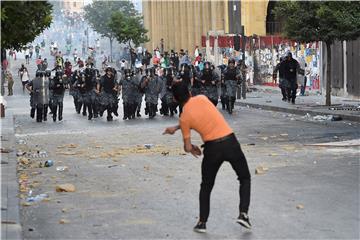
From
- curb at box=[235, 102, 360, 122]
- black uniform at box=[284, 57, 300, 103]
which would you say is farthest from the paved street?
black uniform at box=[284, 57, 300, 103]

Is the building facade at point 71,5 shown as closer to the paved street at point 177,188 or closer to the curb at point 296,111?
the curb at point 296,111

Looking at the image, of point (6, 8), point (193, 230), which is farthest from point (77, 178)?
point (193, 230)

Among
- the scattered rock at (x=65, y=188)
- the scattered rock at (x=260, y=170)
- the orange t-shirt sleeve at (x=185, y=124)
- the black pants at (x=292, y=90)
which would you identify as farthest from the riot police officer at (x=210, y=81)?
the orange t-shirt sleeve at (x=185, y=124)

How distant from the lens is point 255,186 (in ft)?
44.4

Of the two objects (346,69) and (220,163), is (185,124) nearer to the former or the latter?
(220,163)

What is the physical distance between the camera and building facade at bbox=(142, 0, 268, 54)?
56.6m

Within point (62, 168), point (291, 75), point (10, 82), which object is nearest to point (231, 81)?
point (291, 75)

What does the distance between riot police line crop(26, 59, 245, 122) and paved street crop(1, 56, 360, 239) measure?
6.97 m

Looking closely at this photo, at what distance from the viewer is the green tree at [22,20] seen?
47.8 feet

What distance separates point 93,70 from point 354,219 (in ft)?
72.1

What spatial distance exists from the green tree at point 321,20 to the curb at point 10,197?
39.4ft

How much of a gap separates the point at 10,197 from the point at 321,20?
1857 centimetres

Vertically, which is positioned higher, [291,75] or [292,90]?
[291,75]

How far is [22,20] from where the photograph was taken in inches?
605
